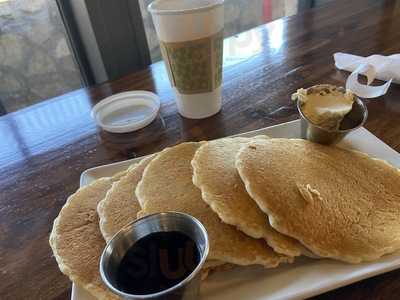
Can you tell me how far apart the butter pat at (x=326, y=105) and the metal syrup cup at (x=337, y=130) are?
0.04ft

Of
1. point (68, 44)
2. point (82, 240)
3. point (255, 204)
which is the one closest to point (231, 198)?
point (255, 204)

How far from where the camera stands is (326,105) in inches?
35.0

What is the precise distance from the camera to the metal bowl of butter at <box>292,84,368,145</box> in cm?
83

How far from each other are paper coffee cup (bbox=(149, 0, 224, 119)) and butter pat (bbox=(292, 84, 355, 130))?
28cm

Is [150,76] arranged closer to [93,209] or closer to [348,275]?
[93,209]

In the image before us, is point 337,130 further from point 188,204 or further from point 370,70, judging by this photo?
point 370,70

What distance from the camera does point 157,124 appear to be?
1.15 metres

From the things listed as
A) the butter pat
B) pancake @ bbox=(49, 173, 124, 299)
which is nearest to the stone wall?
pancake @ bbox=(49, 173, 124, 299)

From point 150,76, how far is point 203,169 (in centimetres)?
84

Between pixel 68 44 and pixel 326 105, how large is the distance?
1.59 m

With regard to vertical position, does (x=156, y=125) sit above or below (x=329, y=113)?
below

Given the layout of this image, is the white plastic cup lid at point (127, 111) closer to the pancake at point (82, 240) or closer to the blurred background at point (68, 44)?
the pancake at point (82, 240)

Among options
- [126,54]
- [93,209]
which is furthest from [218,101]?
[126,54]

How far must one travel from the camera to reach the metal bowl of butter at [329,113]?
83cm
